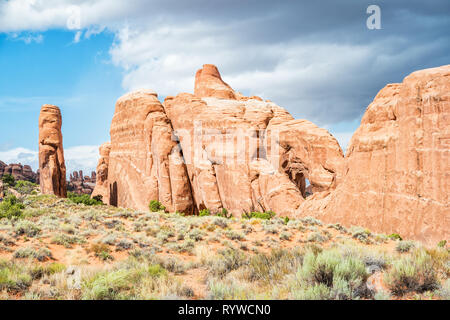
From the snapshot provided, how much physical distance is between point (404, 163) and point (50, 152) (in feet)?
143

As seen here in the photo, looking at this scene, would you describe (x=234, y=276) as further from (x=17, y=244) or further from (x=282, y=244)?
(x=17, y=244)

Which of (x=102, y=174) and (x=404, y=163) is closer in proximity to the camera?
(x=404, y=163)

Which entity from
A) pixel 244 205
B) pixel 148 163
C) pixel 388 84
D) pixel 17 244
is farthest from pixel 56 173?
pixel 388 84

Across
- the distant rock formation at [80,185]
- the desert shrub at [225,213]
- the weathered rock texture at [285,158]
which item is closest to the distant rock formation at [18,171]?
the distant rock formation at [80,185]

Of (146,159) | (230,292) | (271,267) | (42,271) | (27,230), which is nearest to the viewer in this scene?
(230,292)

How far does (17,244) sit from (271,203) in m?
22.1

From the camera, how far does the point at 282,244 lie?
16656mm

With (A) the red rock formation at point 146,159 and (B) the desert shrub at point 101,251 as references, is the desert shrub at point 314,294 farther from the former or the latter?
(A) the red rock formation at point 146,159

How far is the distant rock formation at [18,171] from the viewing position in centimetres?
8625

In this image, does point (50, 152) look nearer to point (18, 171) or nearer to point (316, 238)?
point (316, 238)

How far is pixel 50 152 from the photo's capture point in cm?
4553

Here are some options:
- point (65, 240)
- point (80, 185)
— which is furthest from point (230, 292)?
point (80, 185)

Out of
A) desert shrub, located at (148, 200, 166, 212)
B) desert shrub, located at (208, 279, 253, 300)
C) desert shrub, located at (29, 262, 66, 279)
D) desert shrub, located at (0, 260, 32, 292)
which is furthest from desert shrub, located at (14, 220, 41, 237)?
desert shrub, located at (148, 200, 166, 212)

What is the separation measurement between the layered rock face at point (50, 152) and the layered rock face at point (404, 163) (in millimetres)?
37897
